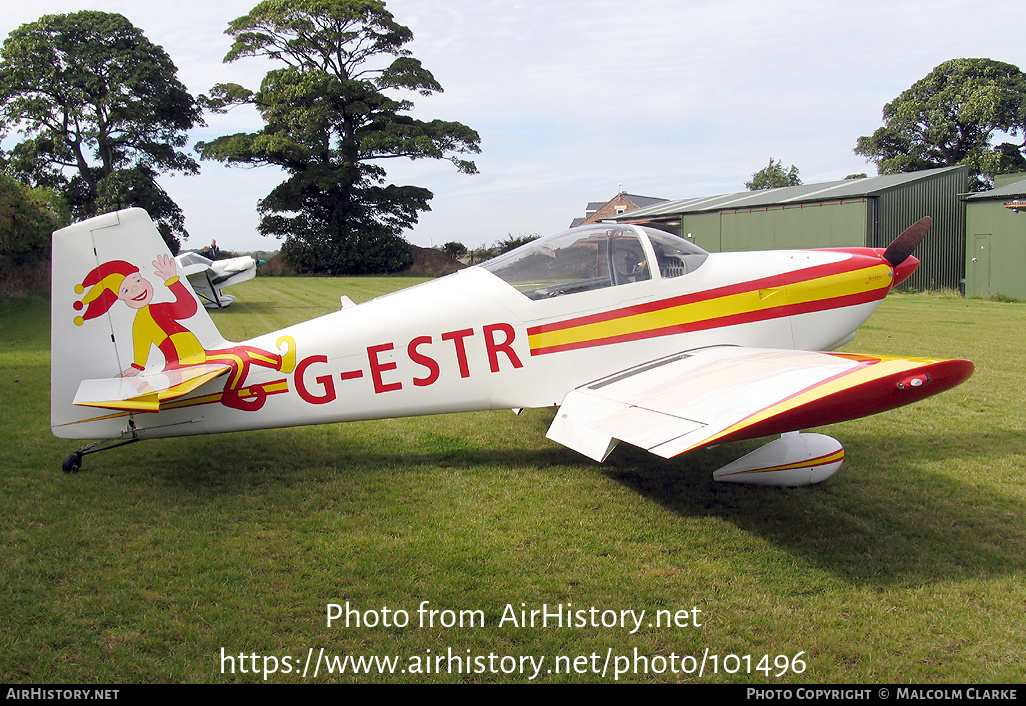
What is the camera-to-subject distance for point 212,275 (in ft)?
55.7

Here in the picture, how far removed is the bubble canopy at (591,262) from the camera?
527 centimetres

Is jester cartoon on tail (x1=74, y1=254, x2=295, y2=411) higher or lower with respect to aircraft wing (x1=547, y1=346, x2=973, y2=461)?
higher

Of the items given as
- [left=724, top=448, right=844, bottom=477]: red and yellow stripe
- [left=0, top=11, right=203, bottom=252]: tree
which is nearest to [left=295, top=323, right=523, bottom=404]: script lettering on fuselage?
[left=724, top=448, right=844, bottom=477]: red and yellow stripe

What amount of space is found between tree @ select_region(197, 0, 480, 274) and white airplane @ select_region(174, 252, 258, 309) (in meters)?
17.7

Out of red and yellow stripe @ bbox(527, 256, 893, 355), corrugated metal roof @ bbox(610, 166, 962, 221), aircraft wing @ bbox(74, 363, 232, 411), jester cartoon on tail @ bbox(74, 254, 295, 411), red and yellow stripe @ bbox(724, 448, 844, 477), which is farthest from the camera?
corrugated metal roof @ bbox(610, 166, 962, 221)

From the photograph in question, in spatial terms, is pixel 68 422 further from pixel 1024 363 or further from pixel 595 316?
pixel 1024 363

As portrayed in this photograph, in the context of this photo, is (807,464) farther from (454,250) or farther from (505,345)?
(454,250)

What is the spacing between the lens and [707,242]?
95.1 feet

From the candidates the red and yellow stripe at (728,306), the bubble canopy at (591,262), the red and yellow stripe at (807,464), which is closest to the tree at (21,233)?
the bubble canopy at (591,262)

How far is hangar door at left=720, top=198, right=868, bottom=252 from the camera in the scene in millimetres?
24094

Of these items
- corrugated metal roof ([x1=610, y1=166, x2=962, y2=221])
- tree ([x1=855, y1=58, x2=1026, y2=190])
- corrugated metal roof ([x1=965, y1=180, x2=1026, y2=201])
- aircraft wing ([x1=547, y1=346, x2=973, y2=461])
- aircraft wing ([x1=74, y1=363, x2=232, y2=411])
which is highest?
tree ([x1=855, y1=58, x2=1026, y2=190])

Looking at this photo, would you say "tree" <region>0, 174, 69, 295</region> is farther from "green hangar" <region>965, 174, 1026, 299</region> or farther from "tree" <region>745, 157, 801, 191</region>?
"tree" <region>745, 157, 801, 191</region>
